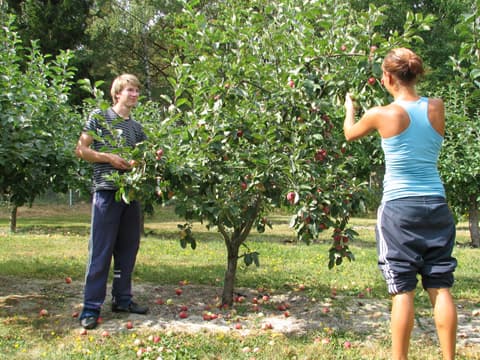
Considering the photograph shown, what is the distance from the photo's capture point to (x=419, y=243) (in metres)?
2.33

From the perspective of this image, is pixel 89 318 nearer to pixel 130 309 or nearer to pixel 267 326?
pixel 130 309

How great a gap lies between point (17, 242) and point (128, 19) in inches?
389

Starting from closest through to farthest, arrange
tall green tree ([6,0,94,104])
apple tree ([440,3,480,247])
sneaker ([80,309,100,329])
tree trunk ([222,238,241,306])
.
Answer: sneaker ([80,309,100,329]) → tree trunk ([222,238,241,306]) → apple tree ([440,3,480,247]) → tall green tree ([6,0,94,104])

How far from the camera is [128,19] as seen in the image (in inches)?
640

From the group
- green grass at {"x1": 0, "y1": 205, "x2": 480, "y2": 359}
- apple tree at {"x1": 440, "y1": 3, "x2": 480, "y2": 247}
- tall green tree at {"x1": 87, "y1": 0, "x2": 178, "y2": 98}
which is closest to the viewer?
green grass at {"x1": 0, "y1": 205, "x2": 480, "y2": 359}

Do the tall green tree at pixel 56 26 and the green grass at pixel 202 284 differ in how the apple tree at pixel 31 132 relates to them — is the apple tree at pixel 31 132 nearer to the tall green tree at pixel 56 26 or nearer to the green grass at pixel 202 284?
the green grass at pixel 202 284

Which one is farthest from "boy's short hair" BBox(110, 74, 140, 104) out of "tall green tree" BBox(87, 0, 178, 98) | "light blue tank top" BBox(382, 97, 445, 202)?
"tall green tree" BBox(87, 0, 178, 98)

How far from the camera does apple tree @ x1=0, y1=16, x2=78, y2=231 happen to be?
12.3ft

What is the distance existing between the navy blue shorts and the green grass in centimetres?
87

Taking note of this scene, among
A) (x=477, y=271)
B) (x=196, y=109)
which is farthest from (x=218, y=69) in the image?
(x=477, y=271)

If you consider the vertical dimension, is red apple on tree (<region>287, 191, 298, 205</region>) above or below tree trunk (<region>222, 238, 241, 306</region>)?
above

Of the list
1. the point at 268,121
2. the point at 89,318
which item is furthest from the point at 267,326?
the point at 268,121

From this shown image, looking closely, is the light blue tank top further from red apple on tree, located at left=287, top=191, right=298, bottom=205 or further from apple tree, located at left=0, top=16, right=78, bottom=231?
apple tree, located at left=0, top=16, right=78, bottom=231

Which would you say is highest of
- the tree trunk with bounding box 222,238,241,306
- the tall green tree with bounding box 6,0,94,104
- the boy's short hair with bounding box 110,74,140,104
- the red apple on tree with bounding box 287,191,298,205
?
the tall green tree with bounding box 6,0,94,104
